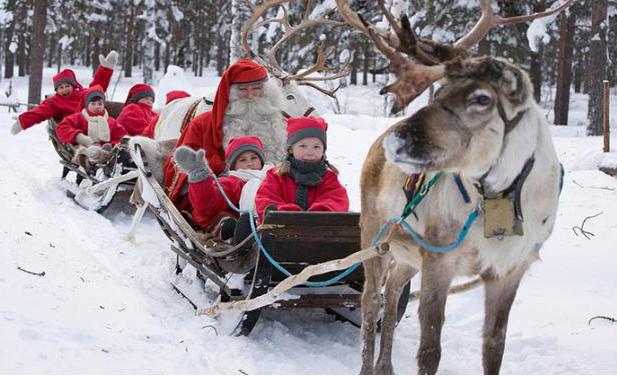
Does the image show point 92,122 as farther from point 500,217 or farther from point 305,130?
point 500,217

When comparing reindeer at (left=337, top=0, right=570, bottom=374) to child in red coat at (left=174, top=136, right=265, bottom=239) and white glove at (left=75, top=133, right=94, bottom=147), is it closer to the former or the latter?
child in red coat at (left=174, top=136, right=265, bottom=239)

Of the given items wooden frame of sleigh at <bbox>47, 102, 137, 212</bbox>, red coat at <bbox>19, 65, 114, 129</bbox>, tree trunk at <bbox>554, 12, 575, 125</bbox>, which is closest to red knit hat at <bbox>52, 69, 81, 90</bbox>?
red coat at <bbox>19, 65, 114, 129</bbox>

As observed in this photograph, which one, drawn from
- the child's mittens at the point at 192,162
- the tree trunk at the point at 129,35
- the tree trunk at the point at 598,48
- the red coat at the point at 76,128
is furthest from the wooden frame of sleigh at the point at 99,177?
the tree trunk at the point at 129,35

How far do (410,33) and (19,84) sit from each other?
43.1m

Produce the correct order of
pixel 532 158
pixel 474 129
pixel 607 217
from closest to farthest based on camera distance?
pixel 474 129
pixel 532 158
pixel 607 217

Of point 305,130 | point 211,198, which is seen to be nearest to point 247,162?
point 211,198

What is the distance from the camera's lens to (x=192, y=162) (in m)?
5.41

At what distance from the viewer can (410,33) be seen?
315 centimetres

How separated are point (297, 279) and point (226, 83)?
132 inches

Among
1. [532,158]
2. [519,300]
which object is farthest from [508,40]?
[532,158]

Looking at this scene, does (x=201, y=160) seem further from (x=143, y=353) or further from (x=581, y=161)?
(x=581, y=161)

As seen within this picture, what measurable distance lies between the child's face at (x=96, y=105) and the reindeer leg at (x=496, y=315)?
789 cm

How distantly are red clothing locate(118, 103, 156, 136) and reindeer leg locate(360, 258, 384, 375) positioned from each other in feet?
22.0

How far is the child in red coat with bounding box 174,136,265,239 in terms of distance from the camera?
17.6 ft
